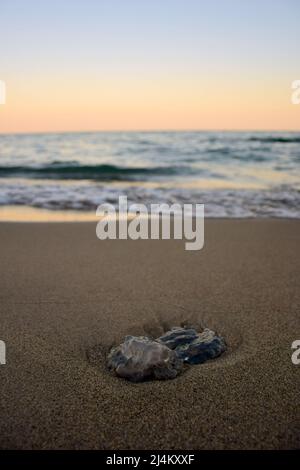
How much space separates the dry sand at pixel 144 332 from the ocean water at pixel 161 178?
2.49 metres

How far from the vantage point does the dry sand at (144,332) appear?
1.58m

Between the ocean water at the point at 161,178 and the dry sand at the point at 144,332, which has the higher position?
the ocean water at the point at 161,178

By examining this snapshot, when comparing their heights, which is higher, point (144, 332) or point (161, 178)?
point (161, 178)

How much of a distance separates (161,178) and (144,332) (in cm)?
976

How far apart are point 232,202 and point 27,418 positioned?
565 centimetres

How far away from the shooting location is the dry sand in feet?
5.18

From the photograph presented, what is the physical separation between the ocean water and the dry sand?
2486 millimetres

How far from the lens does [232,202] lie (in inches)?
269

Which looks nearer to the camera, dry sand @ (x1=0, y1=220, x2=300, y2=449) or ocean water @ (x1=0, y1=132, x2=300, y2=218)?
dry sand @ (x1=0, y1=220, x2=300, y2=449)

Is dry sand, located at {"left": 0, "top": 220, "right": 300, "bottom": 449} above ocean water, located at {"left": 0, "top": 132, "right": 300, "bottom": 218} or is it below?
below

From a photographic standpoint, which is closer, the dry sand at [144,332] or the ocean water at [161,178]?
the dry sand at [144,332]

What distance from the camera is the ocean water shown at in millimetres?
6836

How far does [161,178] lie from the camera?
1185 centimetres
